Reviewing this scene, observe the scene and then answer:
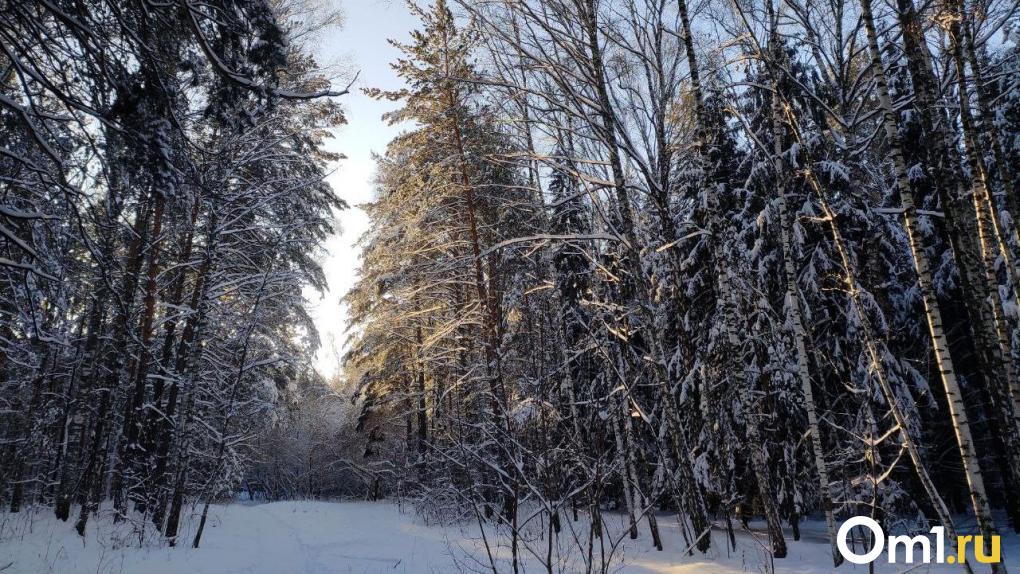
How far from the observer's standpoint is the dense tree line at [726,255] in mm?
6980

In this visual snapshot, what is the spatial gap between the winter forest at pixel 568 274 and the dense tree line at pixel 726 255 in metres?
0.11

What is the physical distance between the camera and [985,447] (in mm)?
15438

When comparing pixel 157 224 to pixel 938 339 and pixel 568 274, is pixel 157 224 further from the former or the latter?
pixel 938 339

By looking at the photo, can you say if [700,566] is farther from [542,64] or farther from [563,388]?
[542,64]

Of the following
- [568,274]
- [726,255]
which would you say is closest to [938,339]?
[726,255]

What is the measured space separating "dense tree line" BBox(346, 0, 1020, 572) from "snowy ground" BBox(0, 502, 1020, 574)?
0.67 m

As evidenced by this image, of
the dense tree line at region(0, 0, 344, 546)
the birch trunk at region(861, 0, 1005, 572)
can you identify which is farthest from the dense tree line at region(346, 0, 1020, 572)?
the dense tree line at region(0, 0, 344, 546)

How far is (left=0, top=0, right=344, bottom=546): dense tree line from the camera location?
416 cm

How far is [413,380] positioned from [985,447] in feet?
61.9

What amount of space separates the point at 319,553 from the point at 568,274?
8.34 meters

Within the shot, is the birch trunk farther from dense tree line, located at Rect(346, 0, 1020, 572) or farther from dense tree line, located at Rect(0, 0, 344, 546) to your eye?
dense tree line, located at Rect(0, 0, 344, 546)

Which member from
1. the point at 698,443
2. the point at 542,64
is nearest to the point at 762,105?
the point at 542,64

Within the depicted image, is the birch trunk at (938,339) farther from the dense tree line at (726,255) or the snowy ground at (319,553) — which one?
the snowy ground at (319,553)

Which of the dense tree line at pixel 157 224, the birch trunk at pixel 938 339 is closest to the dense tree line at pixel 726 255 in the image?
the birch trunk at pixel 938 339
